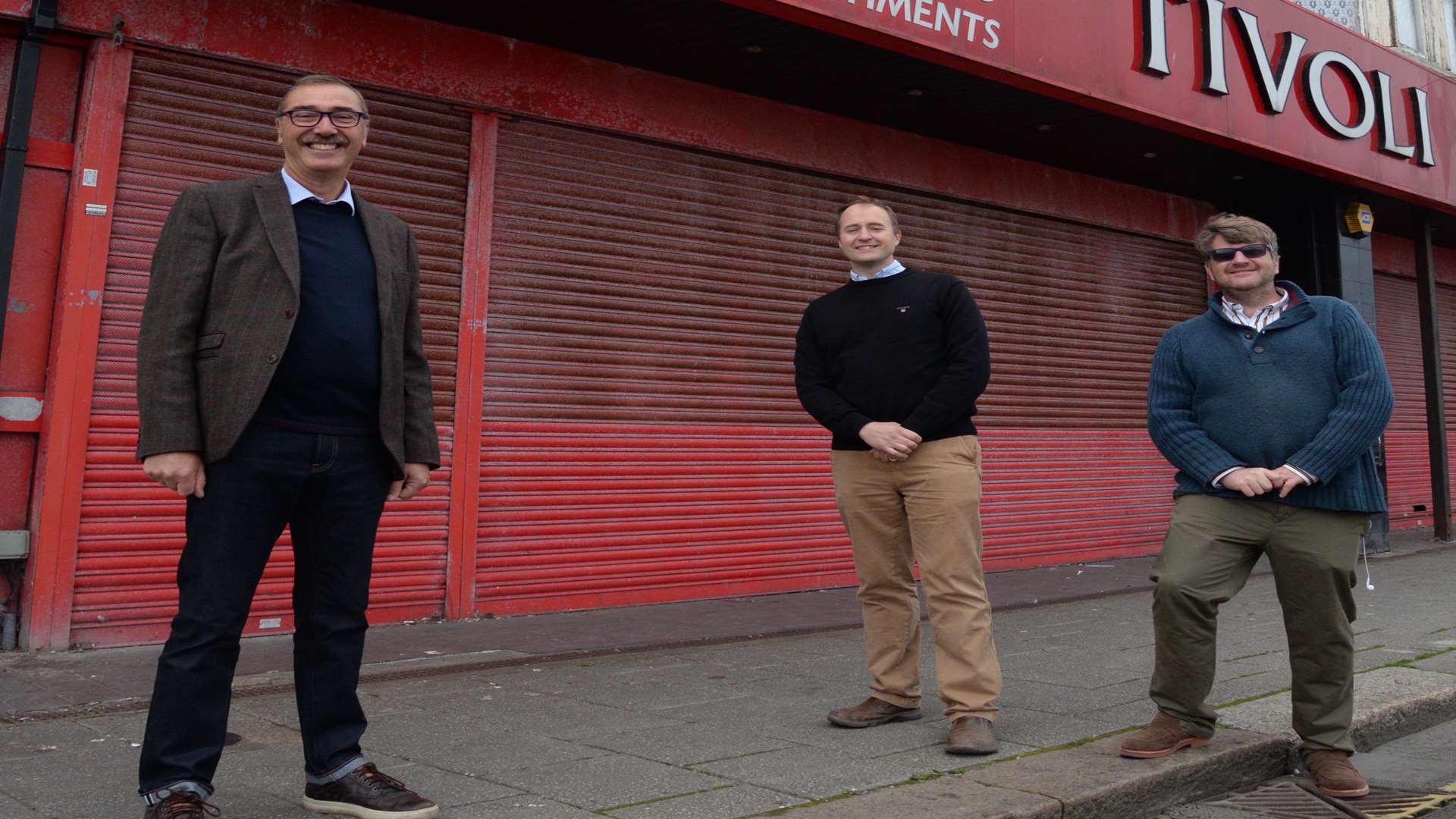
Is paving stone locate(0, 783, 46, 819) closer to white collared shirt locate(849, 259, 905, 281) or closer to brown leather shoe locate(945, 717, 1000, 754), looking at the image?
brown leather shoe locate(945, 717, 1000, 754)

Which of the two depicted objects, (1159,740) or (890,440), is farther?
(890,440)

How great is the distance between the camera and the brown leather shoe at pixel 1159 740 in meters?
3.75

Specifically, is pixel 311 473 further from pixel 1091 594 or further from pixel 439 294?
pixel 1091 594

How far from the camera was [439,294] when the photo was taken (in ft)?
23.0

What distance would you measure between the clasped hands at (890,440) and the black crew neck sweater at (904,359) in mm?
44

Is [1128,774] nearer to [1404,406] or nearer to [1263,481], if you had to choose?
[1263,481]

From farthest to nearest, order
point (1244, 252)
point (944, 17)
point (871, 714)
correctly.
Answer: point (944, 17), point (871, 714), point (1244, 252)

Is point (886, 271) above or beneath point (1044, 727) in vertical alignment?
above

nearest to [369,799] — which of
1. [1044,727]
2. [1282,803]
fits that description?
[1044,727]

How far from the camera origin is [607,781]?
3.47 metres

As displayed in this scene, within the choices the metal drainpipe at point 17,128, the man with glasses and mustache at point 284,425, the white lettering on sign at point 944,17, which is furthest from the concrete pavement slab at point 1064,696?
the metal drainpipe at point 17,128

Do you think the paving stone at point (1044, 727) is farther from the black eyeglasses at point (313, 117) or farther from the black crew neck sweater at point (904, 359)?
the black eyeglasses at point (313, 117)

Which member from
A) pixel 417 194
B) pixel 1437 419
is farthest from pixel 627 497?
pixel 1437 419

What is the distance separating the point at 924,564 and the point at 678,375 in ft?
13.8
